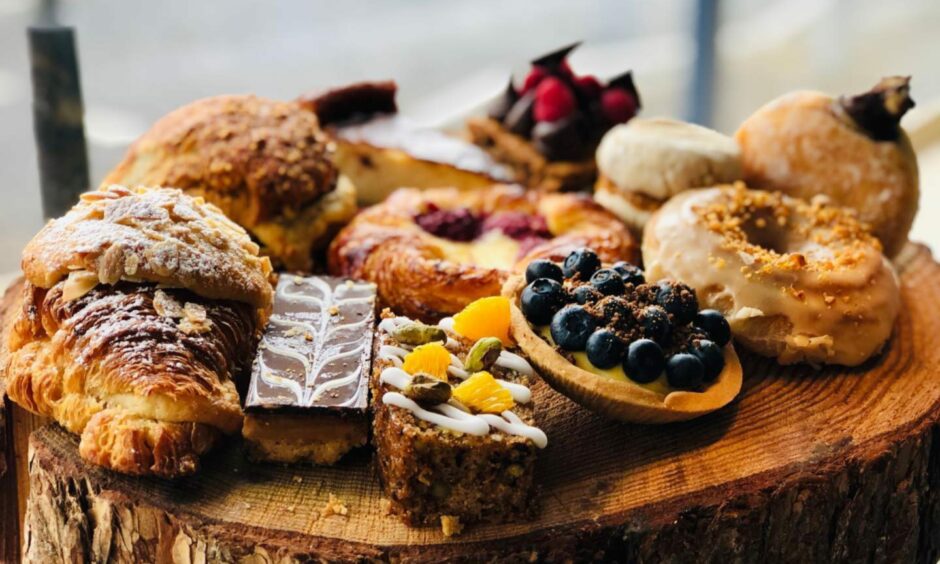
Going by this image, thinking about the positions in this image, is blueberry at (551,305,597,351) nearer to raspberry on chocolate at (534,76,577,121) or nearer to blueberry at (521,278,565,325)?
blueberry at (521,278,565,325)

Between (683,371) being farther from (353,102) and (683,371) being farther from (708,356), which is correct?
(353,102)

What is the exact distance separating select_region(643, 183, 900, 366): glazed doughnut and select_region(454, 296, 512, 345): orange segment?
652mm

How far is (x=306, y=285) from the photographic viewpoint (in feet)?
9.81

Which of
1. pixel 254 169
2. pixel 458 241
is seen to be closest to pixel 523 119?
pixel 458 241

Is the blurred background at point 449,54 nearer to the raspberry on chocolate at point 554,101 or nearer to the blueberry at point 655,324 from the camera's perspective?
the raspberry on chocolate at point 554,101

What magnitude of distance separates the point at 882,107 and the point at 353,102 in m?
2.11

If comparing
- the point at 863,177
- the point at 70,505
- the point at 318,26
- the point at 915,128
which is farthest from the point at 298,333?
the point at 915,128

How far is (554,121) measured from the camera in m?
4.05

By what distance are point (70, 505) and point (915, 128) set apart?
689 cm

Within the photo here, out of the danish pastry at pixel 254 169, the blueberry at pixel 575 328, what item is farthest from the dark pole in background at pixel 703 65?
Result: the blueberry at pixel 575 328

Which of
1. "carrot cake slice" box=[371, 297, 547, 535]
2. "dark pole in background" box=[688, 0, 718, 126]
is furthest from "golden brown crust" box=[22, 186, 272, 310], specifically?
"dark pole in background" box=[688, 0, 718, 126]

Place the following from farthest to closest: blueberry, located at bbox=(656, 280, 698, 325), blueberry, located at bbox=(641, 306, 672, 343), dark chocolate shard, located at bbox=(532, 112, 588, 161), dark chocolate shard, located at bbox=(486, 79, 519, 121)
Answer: dark chocolate shard, located at bbox=(486, 79, 519, 121) → dark chocolate shard, located at bbox=(532, 112, 588, 161) → blueberry, located at bbox=(656, 280, 698, 325) → blueberry, located at bbox=(641, 306, 672, 343)

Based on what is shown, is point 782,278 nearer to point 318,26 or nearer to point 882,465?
point 882,465

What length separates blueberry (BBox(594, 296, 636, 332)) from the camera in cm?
252
